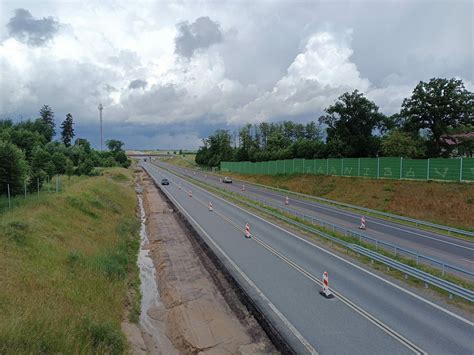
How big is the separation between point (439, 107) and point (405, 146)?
21.3ft

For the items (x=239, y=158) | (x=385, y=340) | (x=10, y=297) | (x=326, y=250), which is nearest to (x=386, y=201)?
(x=326, y=250)

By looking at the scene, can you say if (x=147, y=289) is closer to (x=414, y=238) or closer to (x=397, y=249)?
(x=397, y=249)

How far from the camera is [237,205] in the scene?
38312mm

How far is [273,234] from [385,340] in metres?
13.8

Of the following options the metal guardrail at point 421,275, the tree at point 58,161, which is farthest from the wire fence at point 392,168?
the tree at point 58,161

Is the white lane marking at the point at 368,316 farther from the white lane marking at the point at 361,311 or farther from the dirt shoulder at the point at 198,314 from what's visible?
the dirt shoulder at the point at 198,314

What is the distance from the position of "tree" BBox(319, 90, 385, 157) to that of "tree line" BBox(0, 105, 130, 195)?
43619mm

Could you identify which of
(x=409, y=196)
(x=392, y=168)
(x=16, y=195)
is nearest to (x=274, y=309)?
(x=409, y=196)

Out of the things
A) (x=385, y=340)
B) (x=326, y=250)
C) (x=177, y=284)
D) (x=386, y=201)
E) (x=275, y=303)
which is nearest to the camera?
(x=385, y=340)

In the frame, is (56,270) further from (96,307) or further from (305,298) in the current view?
(305,298)

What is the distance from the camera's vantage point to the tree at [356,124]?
58875 mm

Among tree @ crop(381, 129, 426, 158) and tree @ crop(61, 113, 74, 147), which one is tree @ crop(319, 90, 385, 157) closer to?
tree @ crop(381, 129, 426, 158)

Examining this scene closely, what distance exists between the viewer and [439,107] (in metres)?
45.8

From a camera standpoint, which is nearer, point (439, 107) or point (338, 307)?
point (338, 307)
